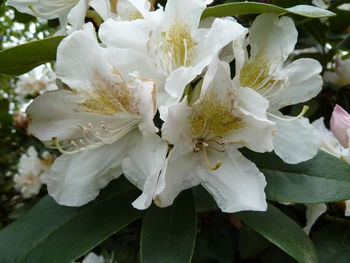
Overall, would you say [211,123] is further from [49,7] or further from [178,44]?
[49,7]

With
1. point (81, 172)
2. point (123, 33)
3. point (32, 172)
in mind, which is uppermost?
point (123, 33)

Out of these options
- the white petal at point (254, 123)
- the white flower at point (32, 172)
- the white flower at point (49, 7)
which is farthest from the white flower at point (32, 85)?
the white petal at point (254, 123)

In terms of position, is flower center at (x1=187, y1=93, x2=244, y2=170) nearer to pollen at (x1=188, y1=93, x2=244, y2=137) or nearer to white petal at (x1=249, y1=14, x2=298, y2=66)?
pollen at (x1=188, y1=93, x2=244, y2=137)

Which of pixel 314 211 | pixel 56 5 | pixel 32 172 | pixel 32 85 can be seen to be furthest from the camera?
pixel 32 85

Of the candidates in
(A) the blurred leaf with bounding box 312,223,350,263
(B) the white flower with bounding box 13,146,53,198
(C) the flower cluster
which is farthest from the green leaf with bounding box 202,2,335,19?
(B) the white flower with bounding box 13,146,53,198

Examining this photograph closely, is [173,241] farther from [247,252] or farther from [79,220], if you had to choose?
[247,252]

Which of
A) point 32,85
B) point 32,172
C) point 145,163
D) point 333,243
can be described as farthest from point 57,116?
point 32,85

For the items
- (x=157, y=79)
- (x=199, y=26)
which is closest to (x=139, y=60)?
(x=157, y=79)
